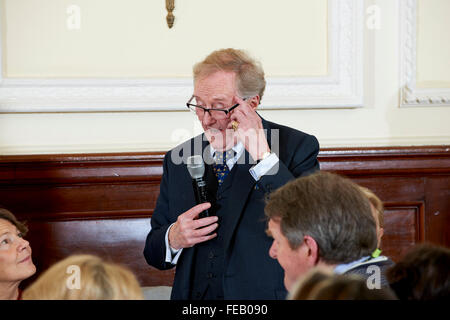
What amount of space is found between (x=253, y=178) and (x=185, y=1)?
5.51ft

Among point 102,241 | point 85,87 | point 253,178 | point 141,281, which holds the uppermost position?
point 85,87

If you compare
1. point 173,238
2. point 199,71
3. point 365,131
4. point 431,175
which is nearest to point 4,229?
point 173,238

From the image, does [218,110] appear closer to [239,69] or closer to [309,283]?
[239,69]

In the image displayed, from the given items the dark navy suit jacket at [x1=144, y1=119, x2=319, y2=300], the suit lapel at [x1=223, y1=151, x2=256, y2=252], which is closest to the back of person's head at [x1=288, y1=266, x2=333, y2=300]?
the dark navy suit jacket at [x1=144, y1=119, x2=319, y2=300]

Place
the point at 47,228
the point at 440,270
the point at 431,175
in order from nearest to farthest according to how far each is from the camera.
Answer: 1. the point at 440,270
2. the point at 47,228
3. the point at 431,175

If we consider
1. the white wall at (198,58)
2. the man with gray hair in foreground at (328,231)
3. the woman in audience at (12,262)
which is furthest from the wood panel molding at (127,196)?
the man with gray hair in foreground at (328,231)

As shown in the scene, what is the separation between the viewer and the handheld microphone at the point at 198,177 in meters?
2.26

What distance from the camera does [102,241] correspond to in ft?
11.6

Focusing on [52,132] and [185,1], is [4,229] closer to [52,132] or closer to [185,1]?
[52,132]

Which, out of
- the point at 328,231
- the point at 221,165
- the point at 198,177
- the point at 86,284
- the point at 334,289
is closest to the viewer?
the point at 334,289

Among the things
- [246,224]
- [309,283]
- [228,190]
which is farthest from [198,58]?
[309,283]

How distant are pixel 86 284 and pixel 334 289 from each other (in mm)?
580

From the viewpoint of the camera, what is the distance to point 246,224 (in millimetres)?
2381

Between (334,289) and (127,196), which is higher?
(334,289)
